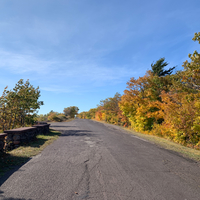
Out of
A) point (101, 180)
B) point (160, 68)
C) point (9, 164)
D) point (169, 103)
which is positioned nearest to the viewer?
point (101, 180)

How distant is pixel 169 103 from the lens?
12336mm

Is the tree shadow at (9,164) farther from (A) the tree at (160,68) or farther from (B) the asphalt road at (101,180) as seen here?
(A) the tree at (160,68)

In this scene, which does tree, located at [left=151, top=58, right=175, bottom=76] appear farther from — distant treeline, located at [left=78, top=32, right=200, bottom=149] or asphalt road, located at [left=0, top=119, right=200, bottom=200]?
asphalt road, located at [left=0, top=119, right=200, bottom=200]

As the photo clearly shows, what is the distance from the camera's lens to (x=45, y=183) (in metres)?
3.73

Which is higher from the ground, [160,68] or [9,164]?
[160,68]

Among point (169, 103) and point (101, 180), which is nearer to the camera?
point (101, 180)

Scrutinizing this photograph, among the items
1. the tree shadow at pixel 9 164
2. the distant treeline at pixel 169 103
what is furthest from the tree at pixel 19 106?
the distant treeline at pixel 169 103

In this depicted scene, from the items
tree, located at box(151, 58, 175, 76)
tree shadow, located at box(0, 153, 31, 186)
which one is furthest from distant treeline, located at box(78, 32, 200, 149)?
tree shadow, located at box(0, 153, 31, 186)

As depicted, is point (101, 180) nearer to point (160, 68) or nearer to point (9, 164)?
point (9, 164)

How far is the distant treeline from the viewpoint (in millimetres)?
10336

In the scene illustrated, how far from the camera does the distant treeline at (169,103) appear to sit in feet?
33.9

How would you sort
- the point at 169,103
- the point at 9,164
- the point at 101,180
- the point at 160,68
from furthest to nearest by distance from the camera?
the point at 160,68 < the point at 169,103 < the point at 9,164 < the point at 101,180

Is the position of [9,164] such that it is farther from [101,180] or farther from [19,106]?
[19,106]

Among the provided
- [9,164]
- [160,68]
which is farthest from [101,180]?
[160,68]
